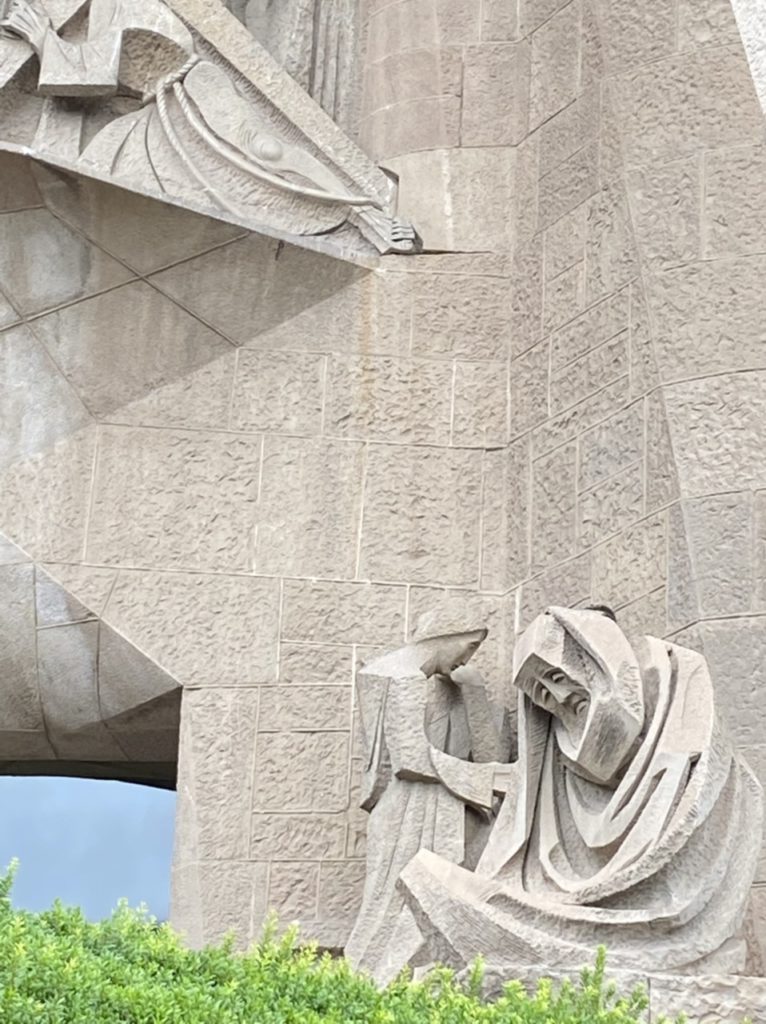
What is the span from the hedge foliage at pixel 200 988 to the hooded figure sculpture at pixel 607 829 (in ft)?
1.54

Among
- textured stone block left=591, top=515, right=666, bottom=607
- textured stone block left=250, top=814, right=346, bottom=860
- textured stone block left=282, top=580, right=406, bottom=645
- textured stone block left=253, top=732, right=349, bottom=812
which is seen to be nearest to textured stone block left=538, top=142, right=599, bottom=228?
textured stone block left=591, top=515, right=666, bottom=607

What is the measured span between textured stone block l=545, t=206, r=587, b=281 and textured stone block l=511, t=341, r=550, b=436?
28 cm

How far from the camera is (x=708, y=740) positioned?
19.5 ft

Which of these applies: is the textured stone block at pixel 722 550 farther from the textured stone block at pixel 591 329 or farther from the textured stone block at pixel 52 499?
the textured stone block at pixel 52 499

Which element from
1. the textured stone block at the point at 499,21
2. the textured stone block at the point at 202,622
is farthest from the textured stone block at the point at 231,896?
the textured stone block at the point at 499,21

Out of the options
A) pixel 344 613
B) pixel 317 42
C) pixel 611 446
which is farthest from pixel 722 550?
pixel 317 42

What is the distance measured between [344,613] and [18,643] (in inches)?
46.3

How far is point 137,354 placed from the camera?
27.7ft

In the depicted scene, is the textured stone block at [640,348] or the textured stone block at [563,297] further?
the textured stone block at [563,297]

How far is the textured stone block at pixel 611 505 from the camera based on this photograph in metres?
7.49

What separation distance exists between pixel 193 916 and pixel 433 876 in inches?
73.5

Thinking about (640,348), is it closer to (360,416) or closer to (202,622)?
(360,416)

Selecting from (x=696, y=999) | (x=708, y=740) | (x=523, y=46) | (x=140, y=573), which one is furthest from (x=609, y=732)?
(x=523, y=46)

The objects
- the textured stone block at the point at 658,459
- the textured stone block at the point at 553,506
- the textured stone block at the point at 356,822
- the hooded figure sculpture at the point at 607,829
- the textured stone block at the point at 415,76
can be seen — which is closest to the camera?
the hooded figure sculpture at the point at 607,829
